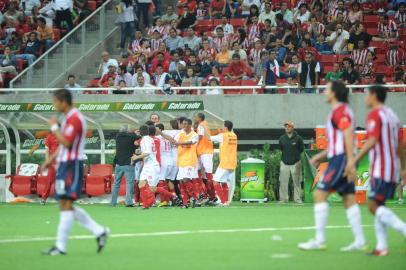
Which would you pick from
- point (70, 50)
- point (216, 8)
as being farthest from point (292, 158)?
point (70, 50)

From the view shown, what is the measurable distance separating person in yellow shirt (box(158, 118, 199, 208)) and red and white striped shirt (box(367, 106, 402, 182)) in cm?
1227

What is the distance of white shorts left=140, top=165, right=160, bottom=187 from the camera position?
23.8m

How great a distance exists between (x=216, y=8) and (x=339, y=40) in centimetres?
506

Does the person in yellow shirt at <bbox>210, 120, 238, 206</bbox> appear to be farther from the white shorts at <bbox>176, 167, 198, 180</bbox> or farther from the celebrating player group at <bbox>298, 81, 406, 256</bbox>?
the celebrating player group at <bbox>298, 81, 406, 256</bbox>

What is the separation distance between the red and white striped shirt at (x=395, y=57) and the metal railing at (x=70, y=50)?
9.88 m

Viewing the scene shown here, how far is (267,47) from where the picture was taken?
32156mm

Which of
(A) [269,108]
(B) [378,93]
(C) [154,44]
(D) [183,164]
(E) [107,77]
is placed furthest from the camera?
(C) [154,44]

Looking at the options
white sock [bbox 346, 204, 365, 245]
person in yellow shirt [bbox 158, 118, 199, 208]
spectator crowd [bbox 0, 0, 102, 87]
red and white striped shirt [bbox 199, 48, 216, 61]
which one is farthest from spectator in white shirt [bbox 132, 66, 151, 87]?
white sock [bbox 346, 204, 365, 245]

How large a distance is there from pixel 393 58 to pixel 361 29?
1.36m

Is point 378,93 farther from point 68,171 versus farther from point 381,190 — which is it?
point 68,171

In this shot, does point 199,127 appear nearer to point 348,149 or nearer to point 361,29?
point 361,29

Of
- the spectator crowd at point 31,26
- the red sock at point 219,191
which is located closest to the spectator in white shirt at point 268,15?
the spectator crowd at point 31,26

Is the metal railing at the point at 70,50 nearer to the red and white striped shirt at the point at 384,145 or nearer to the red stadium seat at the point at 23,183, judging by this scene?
the red stadium seat at the point at 23,183

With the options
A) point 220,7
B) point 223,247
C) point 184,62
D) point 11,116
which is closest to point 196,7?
point 220,7
